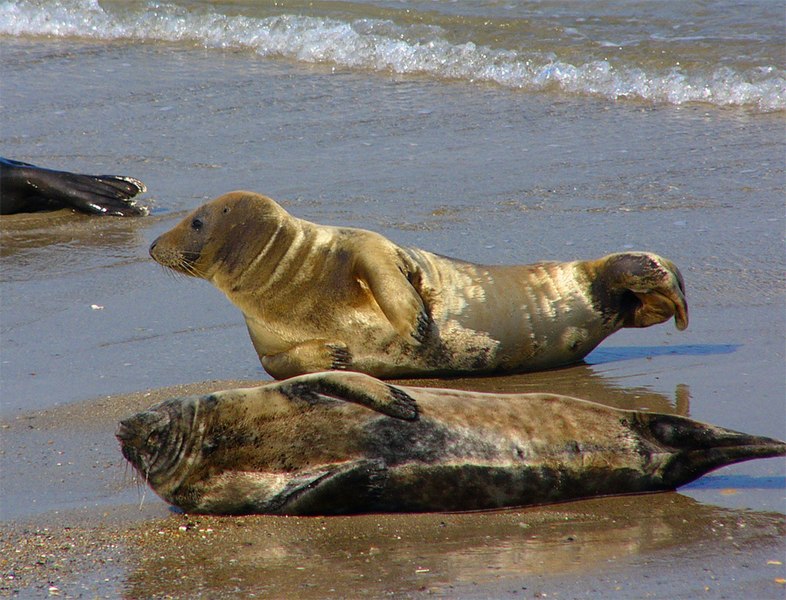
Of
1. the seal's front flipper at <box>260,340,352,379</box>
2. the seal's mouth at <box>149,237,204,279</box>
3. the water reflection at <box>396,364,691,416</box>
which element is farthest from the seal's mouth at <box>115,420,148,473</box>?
the seal's mouth at <box>149,237,204,279</box>

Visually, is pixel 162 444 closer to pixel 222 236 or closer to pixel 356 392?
pixel 356 392

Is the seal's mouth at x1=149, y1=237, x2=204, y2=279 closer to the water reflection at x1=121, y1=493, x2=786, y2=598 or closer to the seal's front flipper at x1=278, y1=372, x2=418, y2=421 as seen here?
the seal's front flipper at x1=278, y1=372, x2=418, y2=421

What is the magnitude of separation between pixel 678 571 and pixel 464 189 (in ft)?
14.5

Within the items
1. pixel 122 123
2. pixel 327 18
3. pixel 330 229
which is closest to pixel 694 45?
pixel 327 18

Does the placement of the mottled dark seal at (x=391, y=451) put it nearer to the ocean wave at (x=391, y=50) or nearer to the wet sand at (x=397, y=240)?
the wet sand at (x=397, y=240)

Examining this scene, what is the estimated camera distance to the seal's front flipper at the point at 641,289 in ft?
16.7

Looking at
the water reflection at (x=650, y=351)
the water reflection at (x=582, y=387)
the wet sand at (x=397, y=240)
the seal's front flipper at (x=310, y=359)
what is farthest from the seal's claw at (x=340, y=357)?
the water reflection at (x=650, y=351)

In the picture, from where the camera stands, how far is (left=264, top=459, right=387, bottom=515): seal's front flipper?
11.9 ft

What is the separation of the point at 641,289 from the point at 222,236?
1791mm

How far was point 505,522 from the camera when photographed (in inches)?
141

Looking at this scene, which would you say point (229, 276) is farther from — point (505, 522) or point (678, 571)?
point (678, 571)

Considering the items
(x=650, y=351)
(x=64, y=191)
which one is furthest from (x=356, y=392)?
(x=64, y=191)

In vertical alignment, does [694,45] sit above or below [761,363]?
above

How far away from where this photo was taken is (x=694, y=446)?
3.72 metres
